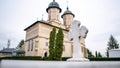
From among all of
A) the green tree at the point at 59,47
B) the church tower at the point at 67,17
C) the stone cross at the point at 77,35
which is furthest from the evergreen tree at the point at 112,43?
the stone cross at the point at 77,35

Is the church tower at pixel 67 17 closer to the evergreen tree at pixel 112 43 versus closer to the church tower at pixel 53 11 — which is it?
the church tower at pixel 53 11

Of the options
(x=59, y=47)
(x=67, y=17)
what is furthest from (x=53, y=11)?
(x=59, y=47)

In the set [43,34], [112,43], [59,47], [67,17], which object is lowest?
[59,47]

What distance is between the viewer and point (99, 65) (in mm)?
5602

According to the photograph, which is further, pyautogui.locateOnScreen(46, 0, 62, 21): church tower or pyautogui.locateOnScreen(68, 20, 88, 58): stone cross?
pyautogui.locateOnScreen(46, 0, 62, 21): church tower

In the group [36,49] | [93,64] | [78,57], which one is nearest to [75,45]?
[78,57]

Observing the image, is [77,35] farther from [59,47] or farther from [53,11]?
[53,11]

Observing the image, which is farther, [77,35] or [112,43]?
[112,43]

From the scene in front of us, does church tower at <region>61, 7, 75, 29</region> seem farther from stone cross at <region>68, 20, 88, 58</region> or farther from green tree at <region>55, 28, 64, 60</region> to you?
stone cross at <region>68, 20, 88, 58</region>

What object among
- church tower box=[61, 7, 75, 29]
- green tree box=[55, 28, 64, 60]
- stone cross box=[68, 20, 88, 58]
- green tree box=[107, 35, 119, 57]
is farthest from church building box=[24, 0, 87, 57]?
green tree box=[107, 35, 119, 57]

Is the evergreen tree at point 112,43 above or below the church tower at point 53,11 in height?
below

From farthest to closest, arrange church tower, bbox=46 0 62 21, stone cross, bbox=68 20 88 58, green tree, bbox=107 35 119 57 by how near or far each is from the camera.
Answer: green tree, bbox=107 35 119 57
church tower, bbox=46 0 62 21
stone cross, bbox=68 20 88 58

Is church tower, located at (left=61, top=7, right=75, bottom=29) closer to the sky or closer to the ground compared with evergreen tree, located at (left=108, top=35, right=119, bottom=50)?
closer to the sky

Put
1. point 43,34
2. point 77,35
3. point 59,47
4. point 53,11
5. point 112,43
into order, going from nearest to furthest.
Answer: point 77,35, point 59,47, point 43,34, point 53,11, point 112,43
